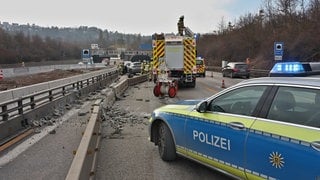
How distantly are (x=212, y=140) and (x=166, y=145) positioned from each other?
5.37 ft

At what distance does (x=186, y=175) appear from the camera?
6.57 metres

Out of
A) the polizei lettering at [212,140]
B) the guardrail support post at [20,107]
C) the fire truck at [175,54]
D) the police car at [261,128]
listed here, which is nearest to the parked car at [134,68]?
the fire truck at [175,54]

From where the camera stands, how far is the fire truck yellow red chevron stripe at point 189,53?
1033 inches

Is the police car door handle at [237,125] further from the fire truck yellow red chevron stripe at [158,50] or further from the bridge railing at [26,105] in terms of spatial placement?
the fire truck yellow red chevron stripe at [158,50]

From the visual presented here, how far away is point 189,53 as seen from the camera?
26.3m

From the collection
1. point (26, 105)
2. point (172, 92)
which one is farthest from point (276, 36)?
point (26, 105)

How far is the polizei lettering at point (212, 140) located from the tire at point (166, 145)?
99 centimetres

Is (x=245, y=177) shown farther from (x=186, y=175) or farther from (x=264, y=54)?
(x=264, y=54)

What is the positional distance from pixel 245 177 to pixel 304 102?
112 centimetres

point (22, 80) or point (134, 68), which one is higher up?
point (134, 68)

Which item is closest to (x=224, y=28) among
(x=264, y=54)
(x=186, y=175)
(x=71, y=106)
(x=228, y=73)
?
(x=264, y=54)

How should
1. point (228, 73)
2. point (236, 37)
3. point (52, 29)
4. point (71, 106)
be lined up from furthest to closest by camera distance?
point (52, 29)
point (236, 37)
point (228, 73)
point (71, 106)

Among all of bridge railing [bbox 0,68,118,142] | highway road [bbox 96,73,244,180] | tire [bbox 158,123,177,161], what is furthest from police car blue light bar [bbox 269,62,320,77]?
bridge railing [bbox 0,68,118,142]

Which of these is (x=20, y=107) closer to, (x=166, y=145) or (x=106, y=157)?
(x=106, y=157)
